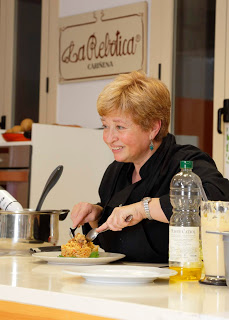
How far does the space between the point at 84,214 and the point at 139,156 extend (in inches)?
10.5

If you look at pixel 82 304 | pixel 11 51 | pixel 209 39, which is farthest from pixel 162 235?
pixel 11 51

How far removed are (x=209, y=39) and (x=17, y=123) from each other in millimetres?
1756

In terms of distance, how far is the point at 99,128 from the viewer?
4.20 meters

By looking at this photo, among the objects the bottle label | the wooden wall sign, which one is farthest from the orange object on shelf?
the bottle label

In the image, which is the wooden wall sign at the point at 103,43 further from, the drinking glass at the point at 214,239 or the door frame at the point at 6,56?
the drinking glass at the point at 214,239

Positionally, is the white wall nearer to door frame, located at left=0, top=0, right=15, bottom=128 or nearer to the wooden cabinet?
door frame, located at left=0, top=0, right=15, bottom=128

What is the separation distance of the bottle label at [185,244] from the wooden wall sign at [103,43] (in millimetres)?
2816

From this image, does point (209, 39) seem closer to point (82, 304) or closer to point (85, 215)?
point (85, 215)

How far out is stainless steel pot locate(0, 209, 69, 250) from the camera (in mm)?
1878

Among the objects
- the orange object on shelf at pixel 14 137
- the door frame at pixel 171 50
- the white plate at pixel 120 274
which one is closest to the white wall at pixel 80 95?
the door frame at pixel 171 50

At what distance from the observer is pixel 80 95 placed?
4539mm

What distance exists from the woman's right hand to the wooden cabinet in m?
1.58

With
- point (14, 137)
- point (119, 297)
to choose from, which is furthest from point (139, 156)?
point (14, 137)

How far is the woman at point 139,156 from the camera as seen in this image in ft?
6.53
